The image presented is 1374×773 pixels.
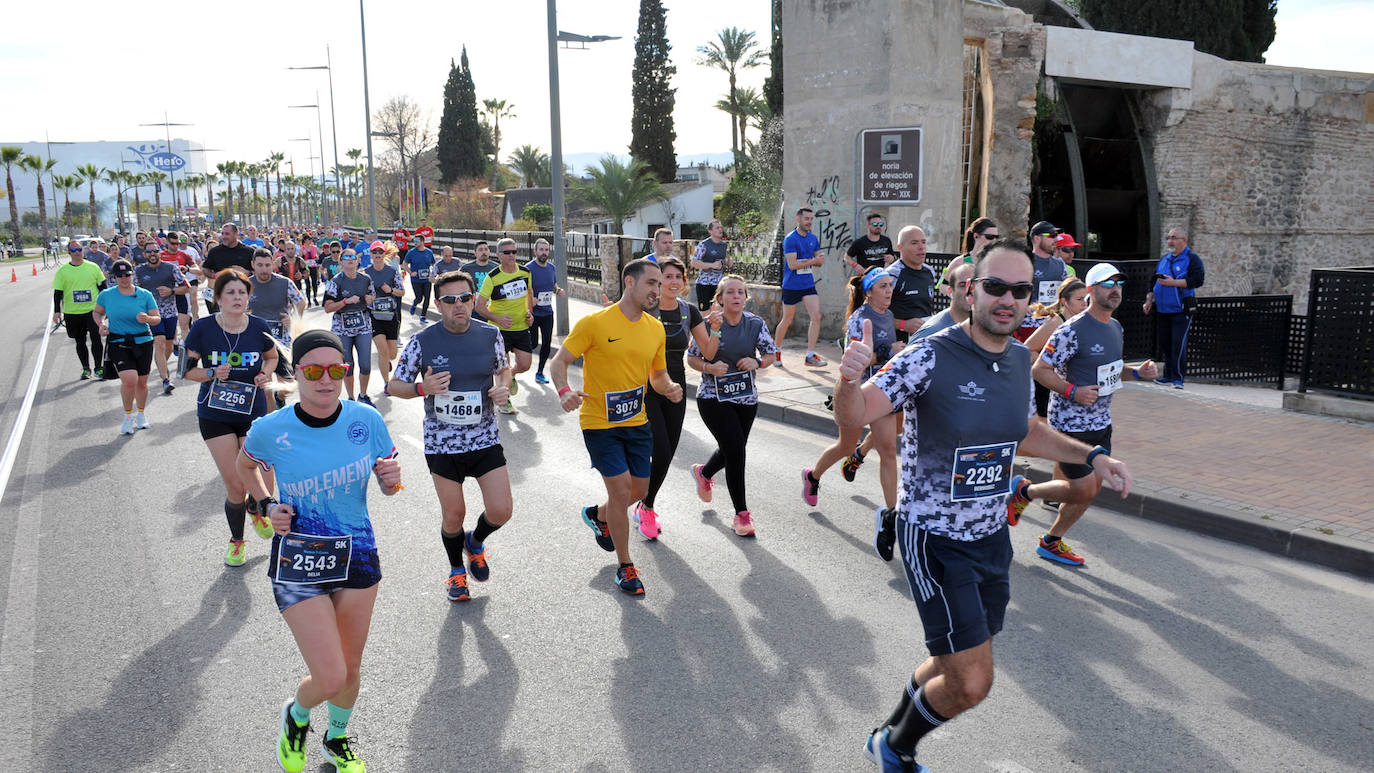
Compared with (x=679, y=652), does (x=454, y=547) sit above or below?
above

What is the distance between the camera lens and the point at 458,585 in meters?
5.63

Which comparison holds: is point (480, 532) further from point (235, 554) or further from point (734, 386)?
point (734, 386)

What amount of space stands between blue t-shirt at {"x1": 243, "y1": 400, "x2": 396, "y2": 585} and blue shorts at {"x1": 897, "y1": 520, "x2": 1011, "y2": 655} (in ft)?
6.71

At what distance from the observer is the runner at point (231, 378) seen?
6332 mm

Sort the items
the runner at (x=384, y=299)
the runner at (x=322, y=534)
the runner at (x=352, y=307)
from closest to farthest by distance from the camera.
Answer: the runner at (x=322, y=534) → the runner at (x=352, y=307) → the runner at (x=384, y=299)

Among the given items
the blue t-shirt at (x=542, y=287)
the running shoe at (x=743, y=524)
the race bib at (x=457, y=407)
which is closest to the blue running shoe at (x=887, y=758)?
the race bib at (x=457, y=407)

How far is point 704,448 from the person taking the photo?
9445 mm

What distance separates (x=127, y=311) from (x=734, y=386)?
7.24m

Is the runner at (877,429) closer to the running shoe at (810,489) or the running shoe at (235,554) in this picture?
the running shoe at (810,489)

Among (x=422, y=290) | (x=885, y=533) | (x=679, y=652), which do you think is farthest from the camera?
(x=422, y=290)

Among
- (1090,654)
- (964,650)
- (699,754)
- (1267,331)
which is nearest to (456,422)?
(699,754)

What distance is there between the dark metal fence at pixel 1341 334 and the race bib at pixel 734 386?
663 centimetres

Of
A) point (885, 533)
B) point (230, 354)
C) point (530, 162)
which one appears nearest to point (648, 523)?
point (885, 533)

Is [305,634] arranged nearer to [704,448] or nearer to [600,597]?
[600,597]
